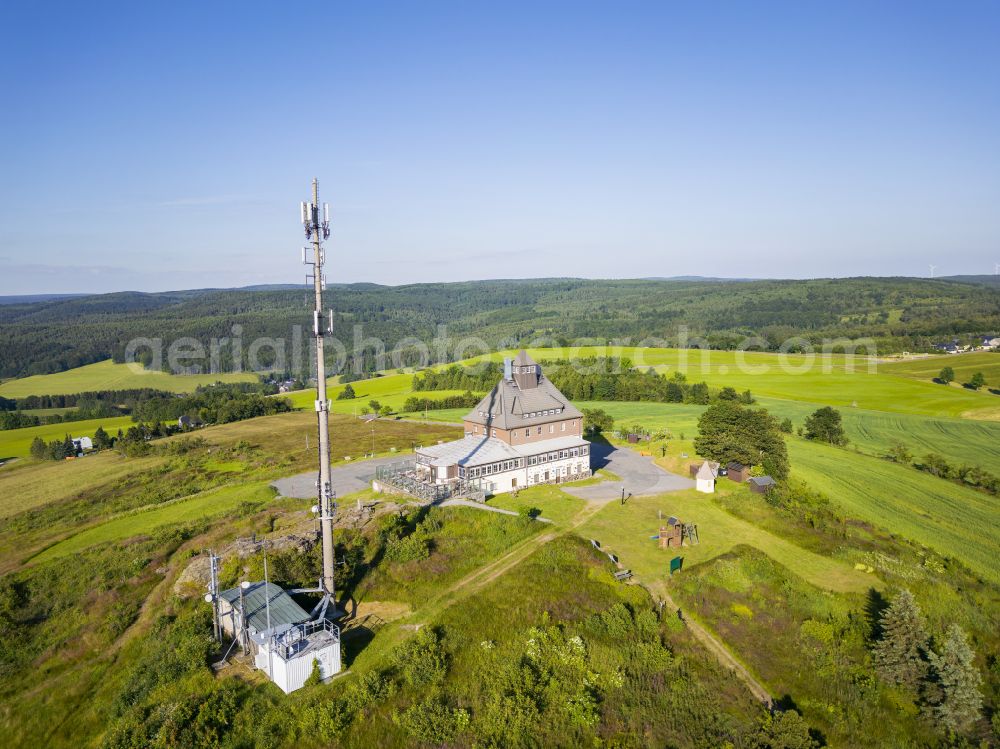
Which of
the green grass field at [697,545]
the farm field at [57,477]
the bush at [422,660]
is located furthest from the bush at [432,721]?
the farm field at [57,477]

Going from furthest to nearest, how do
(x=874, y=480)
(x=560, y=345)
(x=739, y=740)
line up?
(x=560, y=345) < (x=874, y=480) < (x=739, y=740)

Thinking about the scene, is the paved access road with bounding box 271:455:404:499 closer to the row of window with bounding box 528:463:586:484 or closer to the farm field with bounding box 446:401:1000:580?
the row of window with bounding box 528:463:586:484

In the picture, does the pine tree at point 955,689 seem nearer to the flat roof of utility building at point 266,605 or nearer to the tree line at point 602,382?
the flat roof of utility building at point 266,605

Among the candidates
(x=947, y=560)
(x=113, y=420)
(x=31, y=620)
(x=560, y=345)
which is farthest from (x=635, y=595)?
(x=560, y=345)

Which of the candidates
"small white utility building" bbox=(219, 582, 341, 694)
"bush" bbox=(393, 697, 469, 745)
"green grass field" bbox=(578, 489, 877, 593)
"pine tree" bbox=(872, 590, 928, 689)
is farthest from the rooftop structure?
"pine tree" bbox=(872, 590, 928, 689)

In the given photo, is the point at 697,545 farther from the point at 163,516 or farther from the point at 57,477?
the point at 57,477

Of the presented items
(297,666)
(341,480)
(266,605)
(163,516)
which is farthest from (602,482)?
(163,516)

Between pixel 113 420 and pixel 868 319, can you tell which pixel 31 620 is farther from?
pixel 868 319
